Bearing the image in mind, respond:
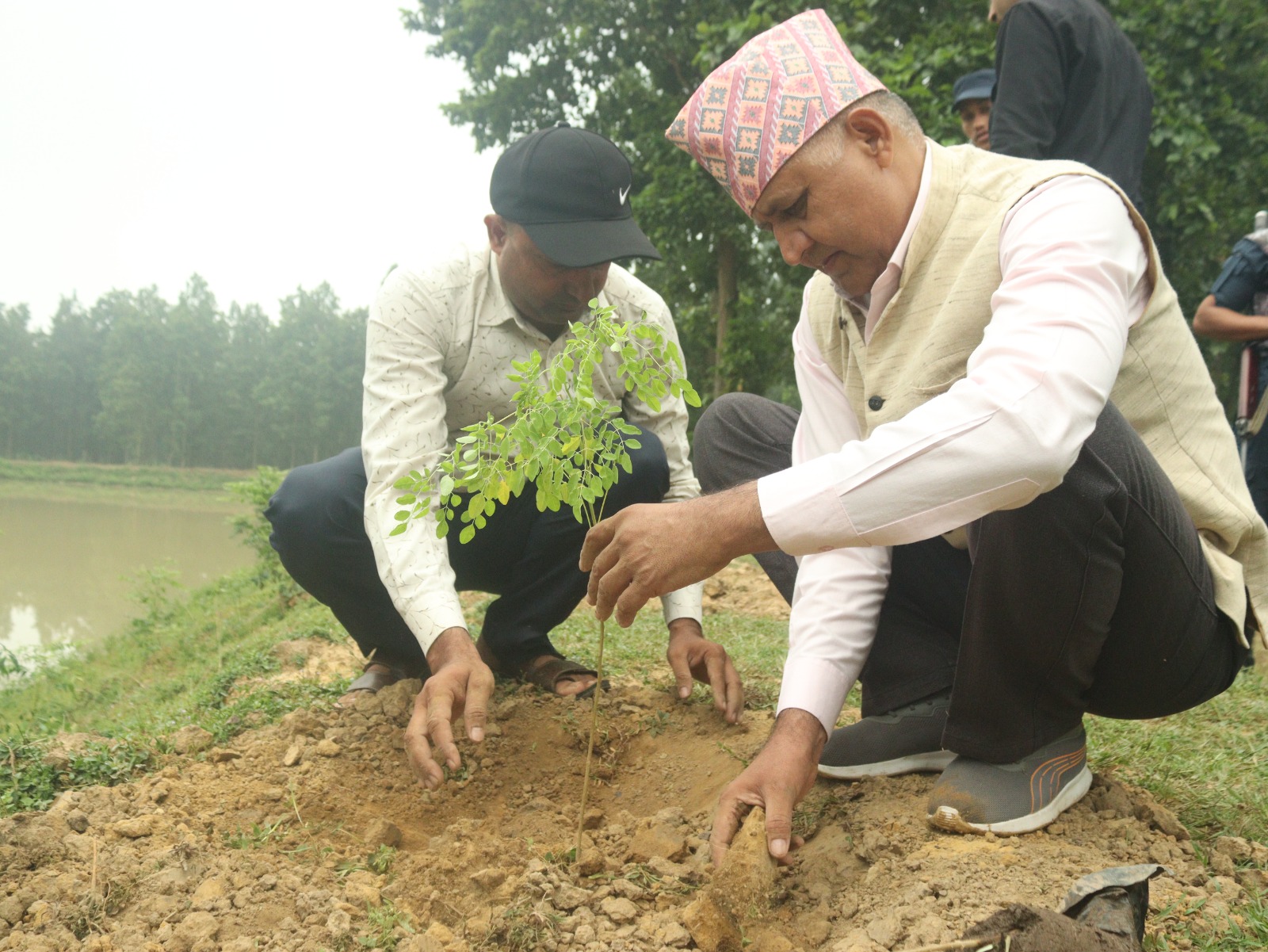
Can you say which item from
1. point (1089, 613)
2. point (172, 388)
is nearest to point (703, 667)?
point (1089, 613)

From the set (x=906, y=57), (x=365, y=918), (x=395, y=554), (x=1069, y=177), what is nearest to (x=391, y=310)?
(x=395, y=554)

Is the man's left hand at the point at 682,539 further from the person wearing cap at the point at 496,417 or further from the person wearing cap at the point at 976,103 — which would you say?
the person wearing cap at the point at 976,103

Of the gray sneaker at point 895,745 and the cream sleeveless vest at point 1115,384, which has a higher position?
the cream sleeveless vest at point 1115,384

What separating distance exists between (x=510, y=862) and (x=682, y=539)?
97cm

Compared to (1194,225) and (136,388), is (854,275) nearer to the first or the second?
(1194,225)

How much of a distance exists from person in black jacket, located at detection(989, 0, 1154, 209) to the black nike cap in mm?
1325

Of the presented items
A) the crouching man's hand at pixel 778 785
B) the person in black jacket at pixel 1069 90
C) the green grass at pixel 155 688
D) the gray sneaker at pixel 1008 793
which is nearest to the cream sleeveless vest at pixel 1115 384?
the gray sneaker at pixel 1008 793

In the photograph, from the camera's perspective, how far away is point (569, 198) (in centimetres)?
274

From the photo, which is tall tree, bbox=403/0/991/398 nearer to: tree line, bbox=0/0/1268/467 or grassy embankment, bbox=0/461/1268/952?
tree line, bbox=0/0/1268/467

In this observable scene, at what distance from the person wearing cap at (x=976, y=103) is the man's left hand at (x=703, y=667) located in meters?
2.90

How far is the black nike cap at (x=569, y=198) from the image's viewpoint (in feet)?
8.80

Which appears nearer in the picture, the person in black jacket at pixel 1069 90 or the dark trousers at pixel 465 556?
the dark trousers at pixel 465 556

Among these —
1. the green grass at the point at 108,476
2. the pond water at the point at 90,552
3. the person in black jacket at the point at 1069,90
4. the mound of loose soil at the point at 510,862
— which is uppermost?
the person in black jacket at the point at 1069,90

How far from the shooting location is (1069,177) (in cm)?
175
